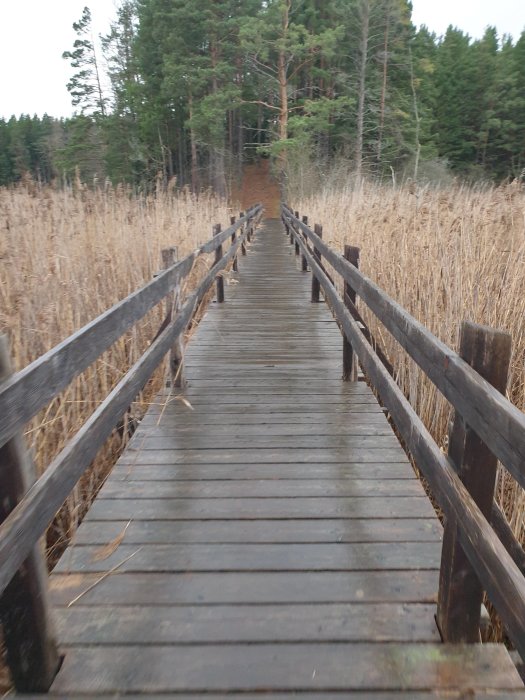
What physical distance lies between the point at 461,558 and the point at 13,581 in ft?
4.00

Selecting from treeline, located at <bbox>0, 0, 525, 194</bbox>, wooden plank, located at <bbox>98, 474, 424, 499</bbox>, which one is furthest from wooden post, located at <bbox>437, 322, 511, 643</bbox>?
treeline, located at <bbox>0, 0, 525, 194</bbox>

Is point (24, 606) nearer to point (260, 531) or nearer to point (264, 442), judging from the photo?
point (260, 531)

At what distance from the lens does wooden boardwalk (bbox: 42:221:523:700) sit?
148cm

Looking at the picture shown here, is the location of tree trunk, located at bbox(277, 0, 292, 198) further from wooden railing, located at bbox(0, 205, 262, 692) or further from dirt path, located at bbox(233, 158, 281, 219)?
wooden railing, located at bbox(0, 205, 262, 692)

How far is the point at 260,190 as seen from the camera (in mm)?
36906

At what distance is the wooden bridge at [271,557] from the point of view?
1.29 metres

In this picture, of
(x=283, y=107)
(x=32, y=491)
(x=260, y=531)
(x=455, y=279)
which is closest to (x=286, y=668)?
(x=260, y=531)

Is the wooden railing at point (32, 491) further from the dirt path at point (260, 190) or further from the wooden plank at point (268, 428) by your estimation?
the dirt path at point (260, 190)

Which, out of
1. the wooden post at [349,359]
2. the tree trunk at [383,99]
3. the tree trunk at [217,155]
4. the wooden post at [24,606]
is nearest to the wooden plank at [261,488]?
the wooden post at [24,606]

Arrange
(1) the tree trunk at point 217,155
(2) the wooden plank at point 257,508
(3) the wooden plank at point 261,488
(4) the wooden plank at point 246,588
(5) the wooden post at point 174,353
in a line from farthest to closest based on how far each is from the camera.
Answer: (1) the tree trunk at point 217,155 → (5) the wooden post at point 174,353 → (3) the wooden plank at point 261,488 → (2) the wooden plank at point 257,508 → (4) the wooden plank at point 246,588

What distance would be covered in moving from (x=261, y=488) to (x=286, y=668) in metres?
1.06

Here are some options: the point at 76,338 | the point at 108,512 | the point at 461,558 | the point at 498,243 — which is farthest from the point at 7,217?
the point at 461,558

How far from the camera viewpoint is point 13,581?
4.17 feet

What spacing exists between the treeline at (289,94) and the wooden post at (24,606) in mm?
21945
